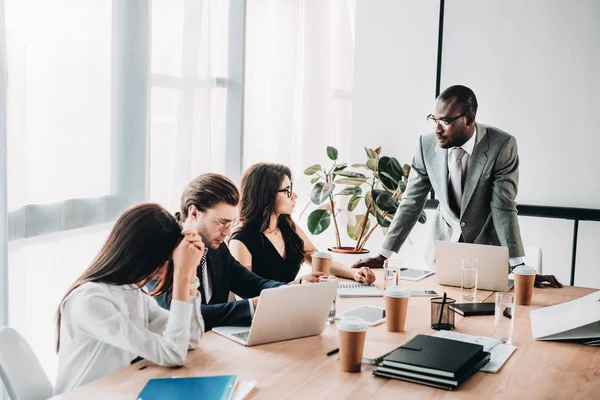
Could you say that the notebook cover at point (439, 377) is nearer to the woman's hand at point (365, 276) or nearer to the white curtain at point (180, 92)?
the woman's hand at point (365, 276)

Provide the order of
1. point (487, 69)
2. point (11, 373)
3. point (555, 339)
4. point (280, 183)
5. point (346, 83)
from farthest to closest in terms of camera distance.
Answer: point (346, 83) → point (487, 69) → point (280, 183) → point (555, 339) → point (11, 373)

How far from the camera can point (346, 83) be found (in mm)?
4793

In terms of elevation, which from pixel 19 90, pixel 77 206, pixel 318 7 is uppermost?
pixel 318 7

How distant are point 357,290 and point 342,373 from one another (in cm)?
90

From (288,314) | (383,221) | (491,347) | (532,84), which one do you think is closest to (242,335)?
(288,314)

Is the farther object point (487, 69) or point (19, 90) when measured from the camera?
point (487, 69)

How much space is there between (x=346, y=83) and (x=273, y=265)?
2.31 m

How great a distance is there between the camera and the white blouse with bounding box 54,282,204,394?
5.33ft

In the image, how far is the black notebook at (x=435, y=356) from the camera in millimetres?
1545

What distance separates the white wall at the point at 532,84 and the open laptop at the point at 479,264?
158cm

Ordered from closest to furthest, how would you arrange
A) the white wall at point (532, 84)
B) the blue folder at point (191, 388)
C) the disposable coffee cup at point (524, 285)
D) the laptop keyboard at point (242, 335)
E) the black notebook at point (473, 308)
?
1. the blue folder at point (191, 388)
2. the laptop keyboard at point (242, 335)
3. the black notebook at point (473, 308)
4. the disposable coffee cup at point (524, 285)
5. the white wall at point (532, 84)

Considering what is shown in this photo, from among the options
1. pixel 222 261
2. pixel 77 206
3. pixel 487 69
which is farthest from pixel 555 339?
pixel 487 69

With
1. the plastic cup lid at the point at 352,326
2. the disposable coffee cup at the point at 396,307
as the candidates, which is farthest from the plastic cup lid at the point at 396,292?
the plastic cup lid at the point at 352,326

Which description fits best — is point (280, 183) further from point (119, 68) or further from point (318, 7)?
point (318, 7)
